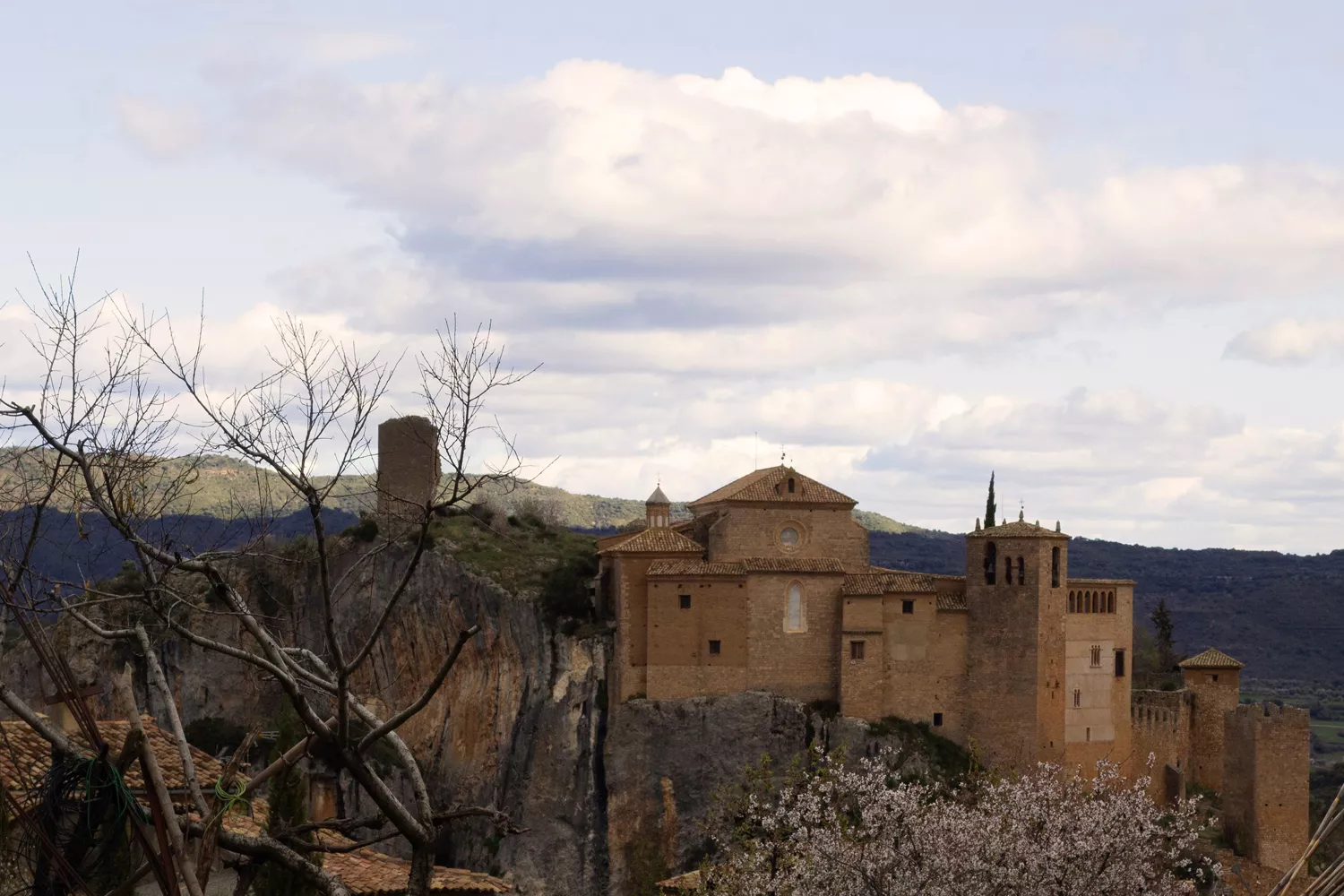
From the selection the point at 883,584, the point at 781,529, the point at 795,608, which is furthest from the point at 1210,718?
the point at 781,529

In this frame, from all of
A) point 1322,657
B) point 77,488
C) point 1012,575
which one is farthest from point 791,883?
point 1322,657

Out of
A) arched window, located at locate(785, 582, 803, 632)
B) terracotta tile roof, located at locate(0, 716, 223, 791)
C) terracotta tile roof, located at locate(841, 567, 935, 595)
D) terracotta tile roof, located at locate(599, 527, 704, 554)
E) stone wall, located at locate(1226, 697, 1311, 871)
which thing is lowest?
stone wall, located at locate(1226, 697, 1311, 871)

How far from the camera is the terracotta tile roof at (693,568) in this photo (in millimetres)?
54500

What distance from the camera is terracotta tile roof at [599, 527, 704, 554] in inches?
2181

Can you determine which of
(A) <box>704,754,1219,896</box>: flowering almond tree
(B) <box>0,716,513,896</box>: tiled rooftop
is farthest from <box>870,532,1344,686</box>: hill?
(B) <box>0,716,513,896</box>: tiled rooftop

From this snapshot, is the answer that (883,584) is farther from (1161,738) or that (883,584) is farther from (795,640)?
(1161,738)

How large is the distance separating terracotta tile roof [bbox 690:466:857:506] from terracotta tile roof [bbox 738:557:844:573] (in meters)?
2.15

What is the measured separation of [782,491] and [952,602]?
22.6ft

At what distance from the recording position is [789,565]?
180 ft

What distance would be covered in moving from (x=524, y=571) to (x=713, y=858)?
15.8 metres

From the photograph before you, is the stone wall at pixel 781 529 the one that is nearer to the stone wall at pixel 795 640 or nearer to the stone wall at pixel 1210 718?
the stone wall at pixel 795 640

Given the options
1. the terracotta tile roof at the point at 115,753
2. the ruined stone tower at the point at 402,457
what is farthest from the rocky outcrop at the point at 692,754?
the terracotta tile roof at the point at 115,753

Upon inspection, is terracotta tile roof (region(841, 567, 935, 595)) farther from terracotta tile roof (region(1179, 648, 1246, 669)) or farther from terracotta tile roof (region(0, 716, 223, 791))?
terracotta tile roof (region(0, 716, 223, 791))

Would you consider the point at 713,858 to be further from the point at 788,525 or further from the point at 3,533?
the point at 3,533
